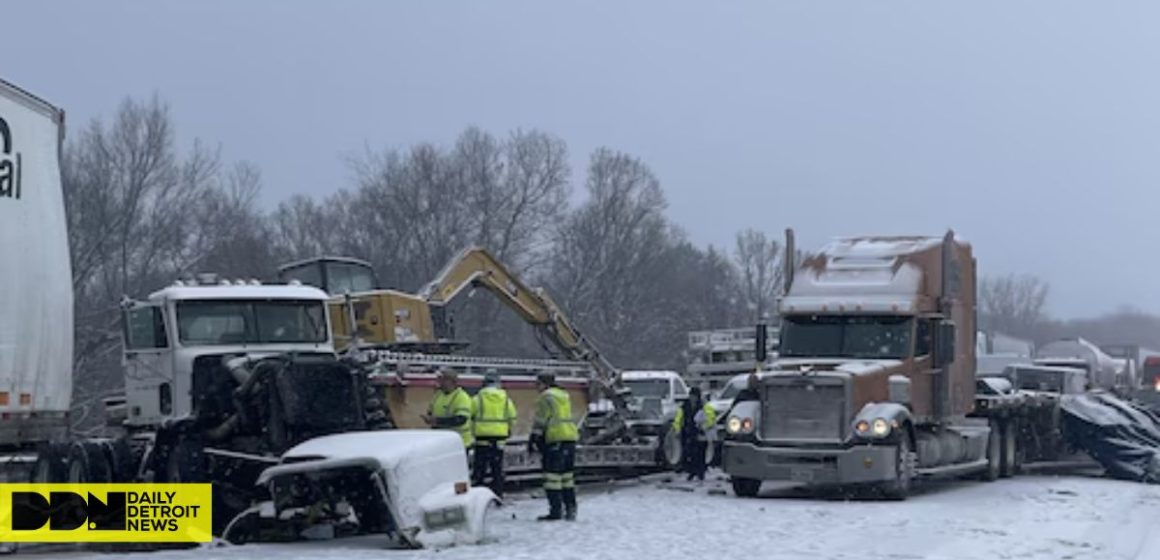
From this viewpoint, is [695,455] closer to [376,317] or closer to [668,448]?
[668,448]

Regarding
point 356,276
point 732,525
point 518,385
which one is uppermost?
point 356,276

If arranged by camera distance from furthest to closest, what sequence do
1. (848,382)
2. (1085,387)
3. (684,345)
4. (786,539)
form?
(684,345)
(1085,387)
(848,382)
(786,539)

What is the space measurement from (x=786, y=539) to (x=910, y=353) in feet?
23.5

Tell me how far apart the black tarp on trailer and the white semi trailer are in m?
17.6

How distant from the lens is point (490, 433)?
16391mm

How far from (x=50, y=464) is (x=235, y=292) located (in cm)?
388

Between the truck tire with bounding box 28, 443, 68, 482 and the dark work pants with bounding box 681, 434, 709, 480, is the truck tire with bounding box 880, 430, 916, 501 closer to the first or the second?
the dark work pants with bounding box 681, 434, 709, 480

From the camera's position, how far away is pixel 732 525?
15812mm

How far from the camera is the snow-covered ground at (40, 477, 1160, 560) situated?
1301cm

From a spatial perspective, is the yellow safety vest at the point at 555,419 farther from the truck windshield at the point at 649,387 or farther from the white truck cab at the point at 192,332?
the truck windshield at the point at 649,387

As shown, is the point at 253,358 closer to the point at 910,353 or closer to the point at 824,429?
the point at 824,429

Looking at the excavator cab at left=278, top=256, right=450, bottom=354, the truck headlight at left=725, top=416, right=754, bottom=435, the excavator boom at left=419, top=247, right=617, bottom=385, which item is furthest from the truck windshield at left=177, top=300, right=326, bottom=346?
the truck headlight at left=725, top=416, right=754, bottom=435

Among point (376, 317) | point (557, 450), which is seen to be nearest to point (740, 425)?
point (557, 450)


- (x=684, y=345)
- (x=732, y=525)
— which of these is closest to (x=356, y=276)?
(x=732, y=525)
